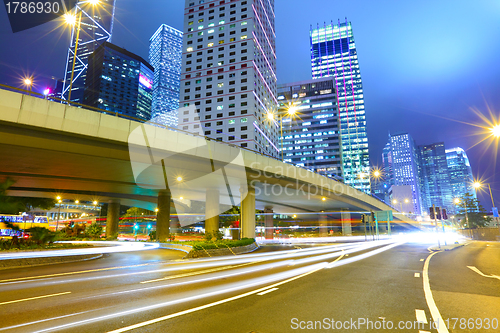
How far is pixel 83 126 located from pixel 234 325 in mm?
16518

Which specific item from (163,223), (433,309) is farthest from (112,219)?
(433,309)

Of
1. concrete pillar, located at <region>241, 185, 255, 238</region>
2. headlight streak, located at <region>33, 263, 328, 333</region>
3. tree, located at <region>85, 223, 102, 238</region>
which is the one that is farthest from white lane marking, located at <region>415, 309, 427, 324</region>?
tree, located at <region>85, 223, 102, 238</region>

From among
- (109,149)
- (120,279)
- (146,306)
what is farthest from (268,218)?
(146,306)

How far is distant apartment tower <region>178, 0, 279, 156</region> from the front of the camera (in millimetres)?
99562

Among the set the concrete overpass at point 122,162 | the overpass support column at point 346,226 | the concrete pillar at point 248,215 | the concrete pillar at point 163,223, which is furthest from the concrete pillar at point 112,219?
the overpass support column at point 346,226

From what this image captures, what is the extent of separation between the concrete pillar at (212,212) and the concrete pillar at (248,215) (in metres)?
3.25

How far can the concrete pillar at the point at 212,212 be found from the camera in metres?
33.7

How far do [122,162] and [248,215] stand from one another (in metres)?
14.8

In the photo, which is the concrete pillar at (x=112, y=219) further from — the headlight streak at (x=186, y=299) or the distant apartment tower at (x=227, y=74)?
the distant apartment tower at (x=227, y=74)

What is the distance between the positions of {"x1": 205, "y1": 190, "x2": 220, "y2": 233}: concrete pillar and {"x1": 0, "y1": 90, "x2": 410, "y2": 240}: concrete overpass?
12 cm

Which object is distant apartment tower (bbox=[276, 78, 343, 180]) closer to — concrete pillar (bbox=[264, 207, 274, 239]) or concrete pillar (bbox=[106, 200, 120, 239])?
concrete pillar (bbox=[264, 207, 274, 239])

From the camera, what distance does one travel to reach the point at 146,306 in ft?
23.4

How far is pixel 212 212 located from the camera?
113 feet

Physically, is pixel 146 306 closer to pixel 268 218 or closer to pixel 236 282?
pixel 236 282
